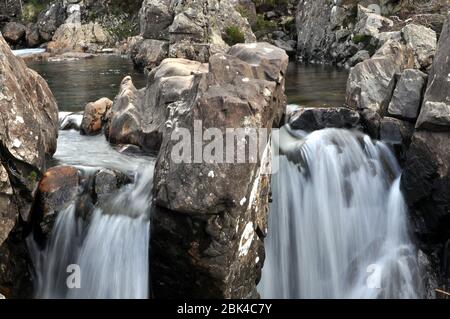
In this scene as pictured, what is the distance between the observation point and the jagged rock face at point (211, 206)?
7.17 m

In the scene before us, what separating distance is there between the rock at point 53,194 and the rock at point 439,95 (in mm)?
6930

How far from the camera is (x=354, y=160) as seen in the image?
10.5m

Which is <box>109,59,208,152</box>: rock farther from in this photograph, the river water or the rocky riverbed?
the river water

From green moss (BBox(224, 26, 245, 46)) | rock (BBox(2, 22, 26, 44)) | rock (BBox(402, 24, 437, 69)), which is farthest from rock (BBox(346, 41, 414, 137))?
rock (BBox(2, 22, 26, 44))

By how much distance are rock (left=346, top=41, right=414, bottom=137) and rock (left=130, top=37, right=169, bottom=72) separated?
614 inches

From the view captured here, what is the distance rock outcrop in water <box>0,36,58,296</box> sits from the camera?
7746 mm

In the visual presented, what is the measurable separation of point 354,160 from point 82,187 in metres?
5.88

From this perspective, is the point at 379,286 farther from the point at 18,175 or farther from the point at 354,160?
→ the point at 18,175

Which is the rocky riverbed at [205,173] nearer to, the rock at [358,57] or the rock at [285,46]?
the rock at [358,57]

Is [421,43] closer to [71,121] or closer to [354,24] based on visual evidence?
[354,24]

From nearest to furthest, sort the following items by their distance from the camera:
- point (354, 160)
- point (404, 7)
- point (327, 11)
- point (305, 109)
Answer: point (354, 160) < point (305, 109) < point (404, 7) < point (327, 11)

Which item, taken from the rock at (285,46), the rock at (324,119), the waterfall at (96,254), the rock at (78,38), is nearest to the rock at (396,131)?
the rock at (324,119)

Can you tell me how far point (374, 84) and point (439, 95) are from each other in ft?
12.1

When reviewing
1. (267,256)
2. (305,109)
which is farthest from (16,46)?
(267,256)
